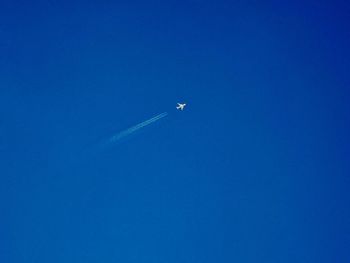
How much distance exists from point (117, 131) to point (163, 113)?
1.49m

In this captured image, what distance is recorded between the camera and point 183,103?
7652mm

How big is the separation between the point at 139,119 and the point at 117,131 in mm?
758

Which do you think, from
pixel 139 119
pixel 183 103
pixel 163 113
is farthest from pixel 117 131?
pixel 183 103

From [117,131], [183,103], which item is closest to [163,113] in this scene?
[183,103]

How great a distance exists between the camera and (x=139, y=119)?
7504mm

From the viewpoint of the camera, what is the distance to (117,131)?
24.7 feet

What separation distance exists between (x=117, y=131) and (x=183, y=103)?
2173 millimetres

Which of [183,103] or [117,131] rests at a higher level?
[183,103]

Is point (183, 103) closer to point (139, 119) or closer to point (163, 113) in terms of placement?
point (163, 113)

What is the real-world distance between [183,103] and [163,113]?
0.70m

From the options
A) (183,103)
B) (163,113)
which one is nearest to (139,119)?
(163,113)

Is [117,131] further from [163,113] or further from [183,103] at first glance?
[183,103]

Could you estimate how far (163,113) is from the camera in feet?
24.7
